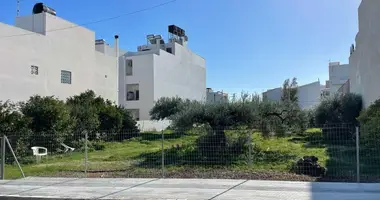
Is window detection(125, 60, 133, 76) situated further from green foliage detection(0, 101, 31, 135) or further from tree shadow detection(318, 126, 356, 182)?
tree shadow detection(318, 126, 356, 182)

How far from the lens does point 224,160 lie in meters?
13.9

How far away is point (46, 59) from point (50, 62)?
0.44 meters

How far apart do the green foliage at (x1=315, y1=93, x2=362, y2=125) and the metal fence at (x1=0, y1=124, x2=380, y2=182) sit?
505 cm

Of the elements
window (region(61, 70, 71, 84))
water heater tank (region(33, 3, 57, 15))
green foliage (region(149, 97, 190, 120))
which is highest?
water heater tank (region(33, 3, 57, 15))

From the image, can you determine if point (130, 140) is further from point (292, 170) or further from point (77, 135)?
point (292, 170)

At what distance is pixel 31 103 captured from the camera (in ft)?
71.1

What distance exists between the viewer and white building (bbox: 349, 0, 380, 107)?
2003cm

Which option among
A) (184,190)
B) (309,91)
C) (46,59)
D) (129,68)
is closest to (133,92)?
(129,68)

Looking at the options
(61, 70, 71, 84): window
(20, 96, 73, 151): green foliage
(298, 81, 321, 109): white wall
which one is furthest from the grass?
(298, 81, 321, 109): white wall

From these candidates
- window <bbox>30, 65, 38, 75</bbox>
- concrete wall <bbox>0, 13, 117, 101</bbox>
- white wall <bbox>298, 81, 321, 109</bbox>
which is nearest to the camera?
concrete wall <bbox>0, 13, 117, 101</bbox>

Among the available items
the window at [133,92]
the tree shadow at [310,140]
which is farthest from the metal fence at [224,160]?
the window at [133,92]

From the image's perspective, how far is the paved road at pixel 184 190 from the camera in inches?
336

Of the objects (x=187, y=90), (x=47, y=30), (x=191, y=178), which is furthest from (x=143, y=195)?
(x=187, y=90)

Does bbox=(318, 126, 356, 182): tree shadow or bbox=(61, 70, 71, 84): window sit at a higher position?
bbox=(61, 70, 71, 84): window
